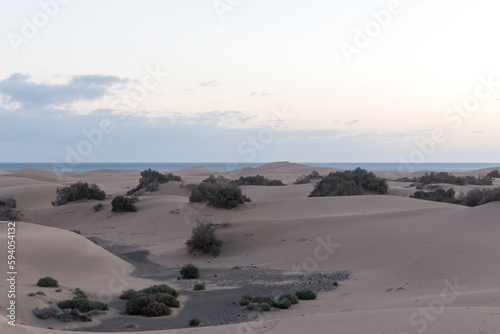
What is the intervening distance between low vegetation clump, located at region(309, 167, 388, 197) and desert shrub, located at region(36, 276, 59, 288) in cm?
1882

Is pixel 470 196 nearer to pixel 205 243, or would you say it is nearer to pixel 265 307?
pixel 205 243

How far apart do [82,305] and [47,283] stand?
71.2 inches

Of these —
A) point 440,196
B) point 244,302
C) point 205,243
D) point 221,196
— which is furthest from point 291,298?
point 440,196

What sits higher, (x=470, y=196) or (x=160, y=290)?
(x=470, y=196)

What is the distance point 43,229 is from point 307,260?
30.3 feet

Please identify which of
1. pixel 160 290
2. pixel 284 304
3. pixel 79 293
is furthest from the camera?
pixel 160 290

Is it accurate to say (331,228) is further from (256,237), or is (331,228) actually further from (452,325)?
(452,325)

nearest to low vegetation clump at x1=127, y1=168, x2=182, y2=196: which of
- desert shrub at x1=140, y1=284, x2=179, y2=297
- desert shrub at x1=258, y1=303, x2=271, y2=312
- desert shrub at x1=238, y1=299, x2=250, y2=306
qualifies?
desert shrub at x1=140, y1=284, x2=179, y2=297

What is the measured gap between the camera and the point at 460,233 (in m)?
15.9

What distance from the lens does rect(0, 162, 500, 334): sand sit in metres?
9.01

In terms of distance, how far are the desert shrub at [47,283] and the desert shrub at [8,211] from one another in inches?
560

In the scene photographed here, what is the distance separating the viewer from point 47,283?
12.2 metres

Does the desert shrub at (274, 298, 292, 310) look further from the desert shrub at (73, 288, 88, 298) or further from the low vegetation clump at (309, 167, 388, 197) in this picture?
the low vegetation clump at (309, 167, 388, 197)

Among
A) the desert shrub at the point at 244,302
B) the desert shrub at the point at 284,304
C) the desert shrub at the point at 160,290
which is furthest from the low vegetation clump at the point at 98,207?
the desert shrub at the point at 284,304
